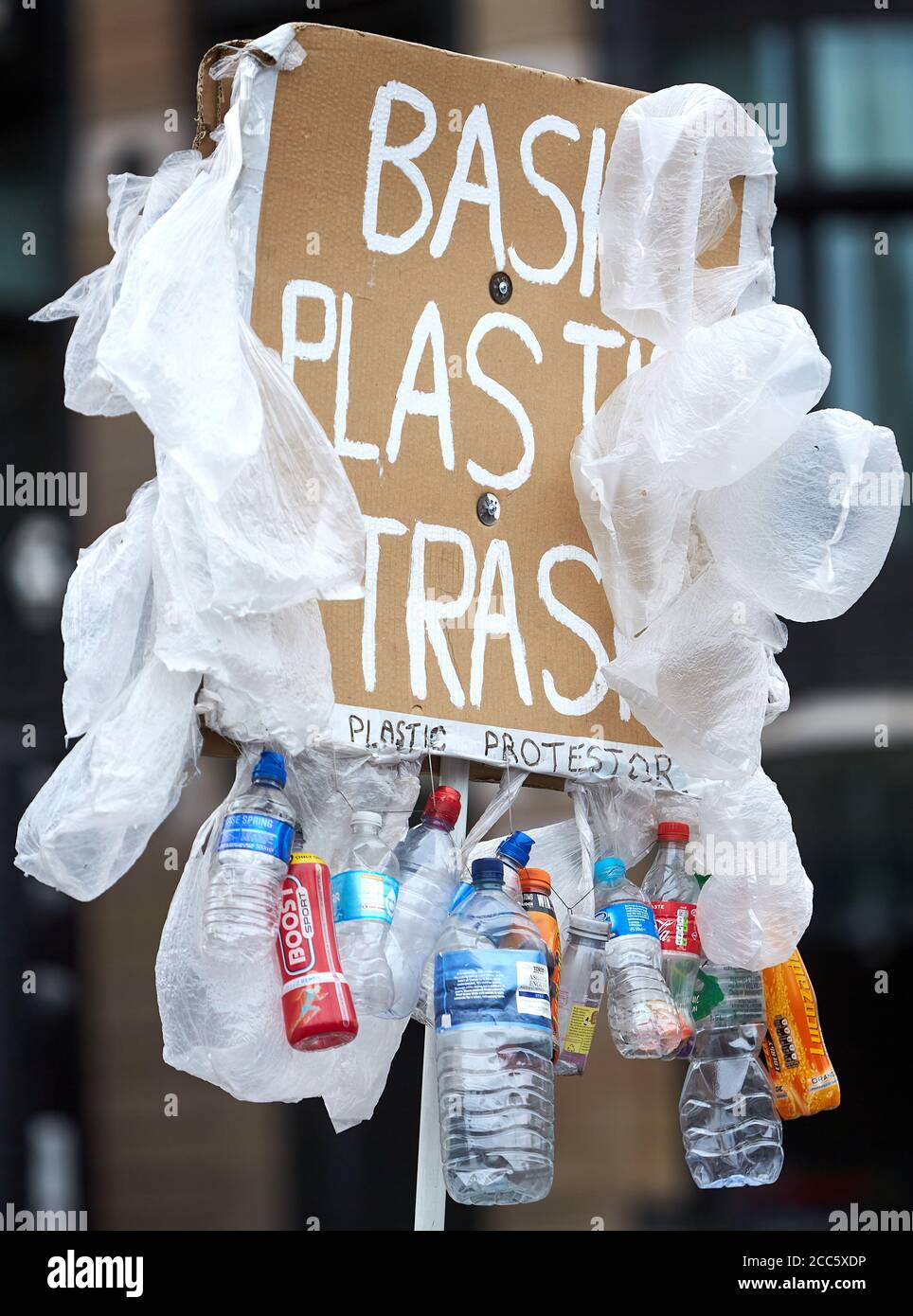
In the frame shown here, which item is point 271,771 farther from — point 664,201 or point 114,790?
point 664,201

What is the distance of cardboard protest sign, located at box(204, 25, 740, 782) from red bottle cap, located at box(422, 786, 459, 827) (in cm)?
6

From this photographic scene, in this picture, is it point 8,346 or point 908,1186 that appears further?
point 8,346

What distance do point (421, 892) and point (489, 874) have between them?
0.10m

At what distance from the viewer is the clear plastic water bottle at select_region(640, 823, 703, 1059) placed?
2041mm

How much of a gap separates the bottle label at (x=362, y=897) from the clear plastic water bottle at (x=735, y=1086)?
0.50m

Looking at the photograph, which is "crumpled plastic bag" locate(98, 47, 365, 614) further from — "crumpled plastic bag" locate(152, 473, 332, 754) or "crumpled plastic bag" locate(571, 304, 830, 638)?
"crumpled plastic bag" locate(571, 304, 830, 638)

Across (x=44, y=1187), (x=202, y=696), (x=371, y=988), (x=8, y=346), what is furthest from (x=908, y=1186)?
(x=8, y=346)

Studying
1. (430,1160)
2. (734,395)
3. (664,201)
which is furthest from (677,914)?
(664,201)

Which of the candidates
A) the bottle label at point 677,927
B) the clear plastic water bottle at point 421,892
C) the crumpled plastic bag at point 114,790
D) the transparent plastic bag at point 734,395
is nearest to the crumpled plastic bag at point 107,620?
the crumpled plastic bag at point 114,790

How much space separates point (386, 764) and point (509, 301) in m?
0.68

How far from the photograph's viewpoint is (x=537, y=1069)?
1782 mm

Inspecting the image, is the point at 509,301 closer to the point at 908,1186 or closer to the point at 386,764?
the point at 386,764
